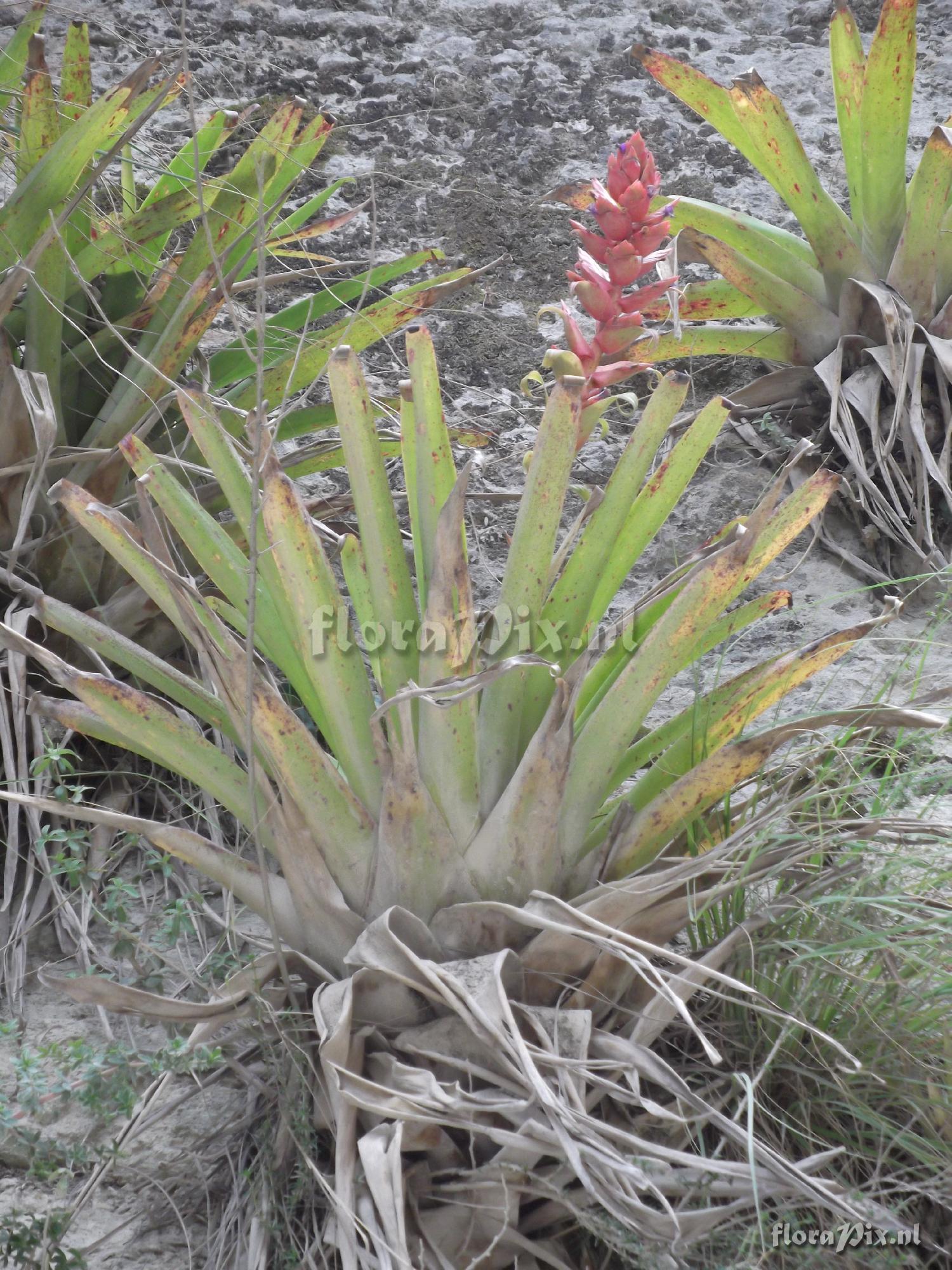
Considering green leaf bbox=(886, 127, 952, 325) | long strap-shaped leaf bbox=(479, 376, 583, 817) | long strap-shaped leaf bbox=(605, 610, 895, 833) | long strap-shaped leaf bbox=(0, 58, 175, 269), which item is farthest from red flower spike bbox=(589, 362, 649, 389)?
green leaf bbox=(886, 127, 952, 325)

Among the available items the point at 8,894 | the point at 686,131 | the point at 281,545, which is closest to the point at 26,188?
the point at 281,545

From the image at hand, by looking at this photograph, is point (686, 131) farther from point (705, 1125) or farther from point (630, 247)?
point (705, 1125)

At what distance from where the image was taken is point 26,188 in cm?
138

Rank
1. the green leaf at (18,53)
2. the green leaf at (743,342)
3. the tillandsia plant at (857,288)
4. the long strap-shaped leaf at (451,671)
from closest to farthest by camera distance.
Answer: the long strap-shaped leaf at (451,671), the green leaf at (18,53), the tillandsia plant at (857,288), the green leaf at (743,342)

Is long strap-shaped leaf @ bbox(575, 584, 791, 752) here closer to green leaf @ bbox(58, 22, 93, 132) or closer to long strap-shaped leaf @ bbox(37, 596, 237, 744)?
long strap-shaped leaf @ bbox(37, 596, 237, 744)

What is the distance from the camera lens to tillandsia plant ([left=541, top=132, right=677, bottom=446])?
1.14m

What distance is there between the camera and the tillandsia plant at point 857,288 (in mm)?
1754

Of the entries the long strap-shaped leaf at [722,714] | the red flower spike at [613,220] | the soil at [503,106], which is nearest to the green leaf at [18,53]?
the soil at [503,106]

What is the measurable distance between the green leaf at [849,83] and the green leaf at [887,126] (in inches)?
0.5

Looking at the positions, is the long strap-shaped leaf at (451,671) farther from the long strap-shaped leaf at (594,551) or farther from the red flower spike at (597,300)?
the red flower spike at (597,300)

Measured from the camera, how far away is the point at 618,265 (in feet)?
3.77

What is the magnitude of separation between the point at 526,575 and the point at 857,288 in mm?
Result: 1102

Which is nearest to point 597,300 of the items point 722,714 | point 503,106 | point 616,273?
point 616,273

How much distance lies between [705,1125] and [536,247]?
185cm
